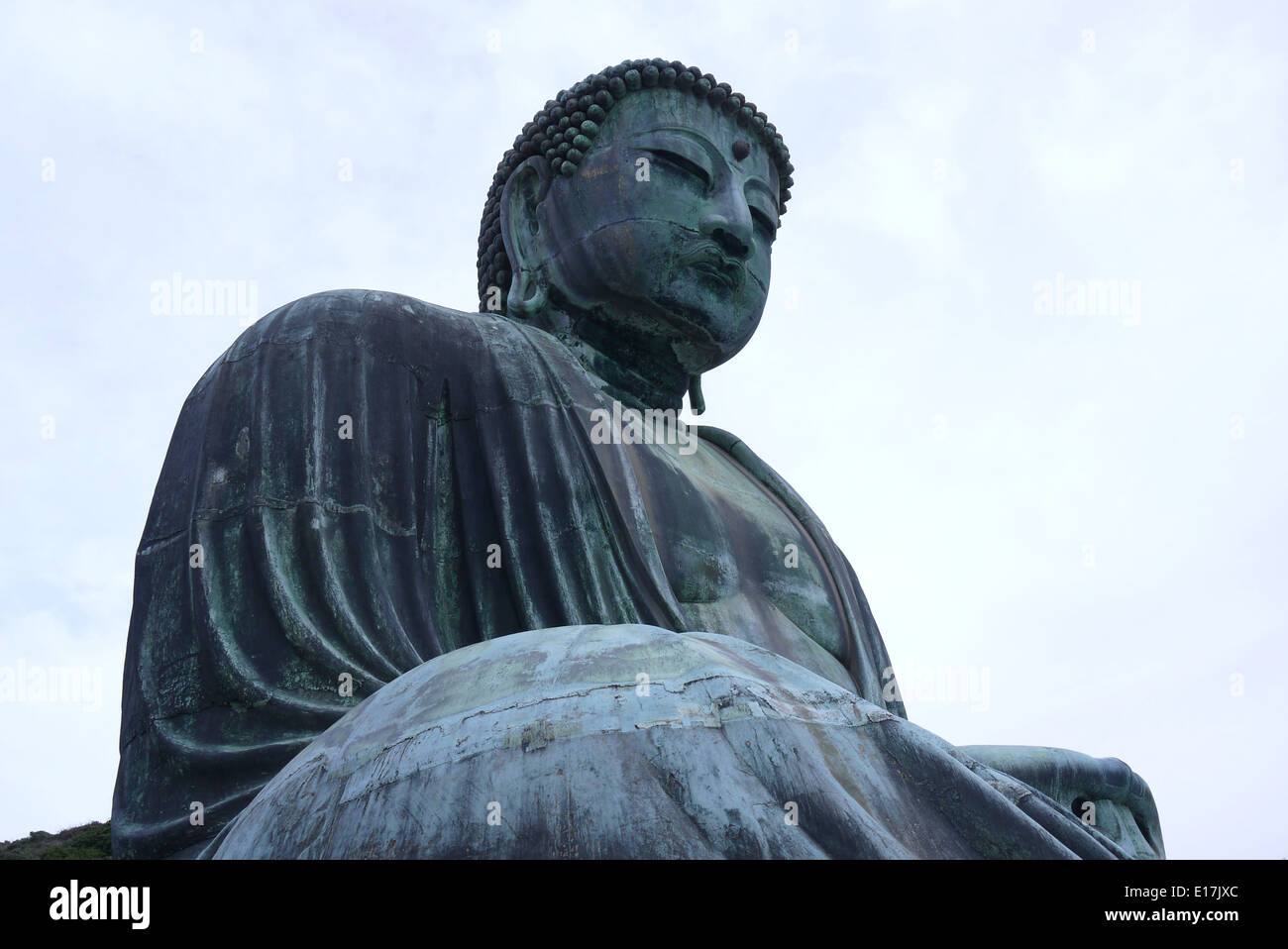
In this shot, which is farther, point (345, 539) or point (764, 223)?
point (764, 223)

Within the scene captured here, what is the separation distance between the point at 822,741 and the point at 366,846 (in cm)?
96

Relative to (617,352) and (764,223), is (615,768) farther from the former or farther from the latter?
(764,223)

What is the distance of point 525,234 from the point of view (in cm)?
745

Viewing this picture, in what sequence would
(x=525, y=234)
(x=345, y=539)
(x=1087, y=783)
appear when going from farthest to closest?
(x=525, y=234), (x=1087, y=783), (x=345, y=539)

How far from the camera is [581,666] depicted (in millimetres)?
3961

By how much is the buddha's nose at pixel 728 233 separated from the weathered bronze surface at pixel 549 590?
0.01 metres

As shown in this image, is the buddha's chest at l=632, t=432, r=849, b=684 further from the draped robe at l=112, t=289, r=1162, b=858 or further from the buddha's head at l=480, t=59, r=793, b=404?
the buddha's head at l=480, t=59, r=793, b=404

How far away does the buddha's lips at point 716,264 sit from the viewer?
7035 mm

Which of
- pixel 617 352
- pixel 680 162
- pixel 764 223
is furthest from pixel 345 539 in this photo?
pixel 764 223

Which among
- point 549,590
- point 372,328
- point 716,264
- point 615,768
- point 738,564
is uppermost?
point 716,264

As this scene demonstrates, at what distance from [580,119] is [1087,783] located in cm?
325

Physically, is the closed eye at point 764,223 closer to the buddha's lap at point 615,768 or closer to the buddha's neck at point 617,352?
the buddha's neck at point 617,352

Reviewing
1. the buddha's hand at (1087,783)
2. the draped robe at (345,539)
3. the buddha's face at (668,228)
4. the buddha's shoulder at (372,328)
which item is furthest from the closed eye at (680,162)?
the buddha's hand at (1087,783)

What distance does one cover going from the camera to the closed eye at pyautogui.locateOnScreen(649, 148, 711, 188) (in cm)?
720
